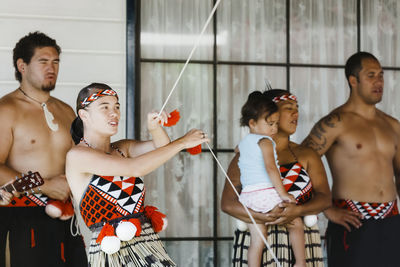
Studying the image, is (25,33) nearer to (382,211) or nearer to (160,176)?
(160,176)

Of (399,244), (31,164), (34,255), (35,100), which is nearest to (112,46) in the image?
(35,100)

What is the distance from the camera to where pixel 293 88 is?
4.57 metres

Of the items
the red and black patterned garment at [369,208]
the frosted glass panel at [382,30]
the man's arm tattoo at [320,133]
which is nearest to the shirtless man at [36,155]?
the man's arm tattoo at [320,133]

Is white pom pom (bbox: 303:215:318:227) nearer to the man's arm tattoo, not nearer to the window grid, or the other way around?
the man's arm tattoo

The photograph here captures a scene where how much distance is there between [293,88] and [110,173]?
2251mm

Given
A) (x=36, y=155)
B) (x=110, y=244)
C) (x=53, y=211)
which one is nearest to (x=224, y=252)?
(x=53, y=211)

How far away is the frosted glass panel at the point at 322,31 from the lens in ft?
15.0

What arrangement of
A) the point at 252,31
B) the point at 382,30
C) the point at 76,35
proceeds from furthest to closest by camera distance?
the point at 382,30 < the point at 252,31 < the point at 76,35

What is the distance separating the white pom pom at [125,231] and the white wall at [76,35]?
1.70m

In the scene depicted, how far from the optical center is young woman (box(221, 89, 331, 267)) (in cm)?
343

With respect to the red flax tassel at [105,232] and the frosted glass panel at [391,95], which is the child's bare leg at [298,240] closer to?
the red flax tassel at [105,232]

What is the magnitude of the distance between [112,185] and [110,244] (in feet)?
0.79

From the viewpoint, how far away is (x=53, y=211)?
3348 millimetres

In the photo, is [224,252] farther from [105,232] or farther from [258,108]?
[105,232]
